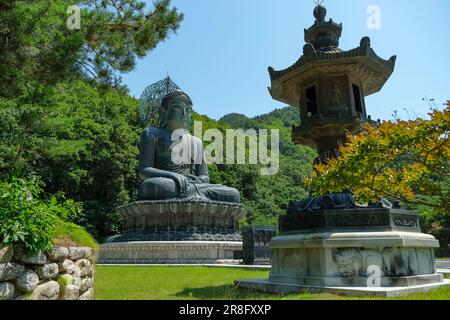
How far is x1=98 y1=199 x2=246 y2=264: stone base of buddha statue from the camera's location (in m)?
11.8

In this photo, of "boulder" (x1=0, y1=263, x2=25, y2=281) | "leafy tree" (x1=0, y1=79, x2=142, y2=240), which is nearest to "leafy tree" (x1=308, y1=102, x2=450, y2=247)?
"boulder" (x1=0, y1=263, x2=25, y2=281)

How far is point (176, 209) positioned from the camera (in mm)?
12859

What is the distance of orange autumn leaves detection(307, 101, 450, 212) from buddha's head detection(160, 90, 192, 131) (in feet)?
34.2

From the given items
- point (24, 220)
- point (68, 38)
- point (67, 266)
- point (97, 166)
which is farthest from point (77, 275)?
point (97, 166)

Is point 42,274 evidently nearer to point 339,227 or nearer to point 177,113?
point 339,227

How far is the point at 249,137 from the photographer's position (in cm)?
3691

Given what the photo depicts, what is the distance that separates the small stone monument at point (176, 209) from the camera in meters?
12.0

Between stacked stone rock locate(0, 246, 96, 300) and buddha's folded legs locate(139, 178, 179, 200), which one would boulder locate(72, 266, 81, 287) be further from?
buddha's folded legs locate(139, 178, 179, 200)

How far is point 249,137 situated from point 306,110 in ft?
96.2

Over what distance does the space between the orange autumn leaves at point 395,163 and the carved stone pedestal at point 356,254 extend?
69cm

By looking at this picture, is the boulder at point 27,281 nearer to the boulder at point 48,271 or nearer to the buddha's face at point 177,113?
the boulder at point 48,271

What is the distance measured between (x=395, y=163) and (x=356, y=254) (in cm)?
132

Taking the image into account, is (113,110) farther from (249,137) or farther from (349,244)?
(349,244)

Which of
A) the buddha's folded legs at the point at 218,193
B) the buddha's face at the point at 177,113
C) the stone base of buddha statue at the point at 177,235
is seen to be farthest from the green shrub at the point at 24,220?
the buddha's face at the point at 177,113
